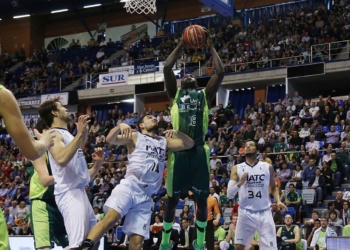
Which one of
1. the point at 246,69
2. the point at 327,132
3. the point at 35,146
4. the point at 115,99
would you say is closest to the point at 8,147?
the point at 115,99

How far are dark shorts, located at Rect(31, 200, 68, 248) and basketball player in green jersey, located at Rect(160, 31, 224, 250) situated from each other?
6.60ft

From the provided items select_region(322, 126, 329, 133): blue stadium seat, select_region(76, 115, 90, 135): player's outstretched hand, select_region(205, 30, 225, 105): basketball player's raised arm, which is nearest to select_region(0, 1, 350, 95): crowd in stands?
select_region(322, 126, 329, 133): blue stadium seat

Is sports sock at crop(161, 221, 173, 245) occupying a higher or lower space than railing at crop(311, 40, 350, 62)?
lower

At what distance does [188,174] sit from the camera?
8.34 m

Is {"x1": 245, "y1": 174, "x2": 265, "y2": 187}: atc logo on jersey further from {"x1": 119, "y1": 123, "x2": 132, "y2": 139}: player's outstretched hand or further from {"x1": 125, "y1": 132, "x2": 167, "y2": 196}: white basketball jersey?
{"x1": 119, "y1": 123, "x2": 132, "y2": 139}: player's outstretched hand

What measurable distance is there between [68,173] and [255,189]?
140 inches

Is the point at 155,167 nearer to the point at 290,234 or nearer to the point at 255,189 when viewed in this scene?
the point at 255,189

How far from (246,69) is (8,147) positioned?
12292 millimetres

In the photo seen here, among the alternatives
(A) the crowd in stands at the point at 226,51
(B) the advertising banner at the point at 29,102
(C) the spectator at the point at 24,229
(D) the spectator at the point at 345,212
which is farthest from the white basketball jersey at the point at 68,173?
(B) the advertising banner at the point at 29,102

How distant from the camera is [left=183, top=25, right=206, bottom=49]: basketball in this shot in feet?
27.9

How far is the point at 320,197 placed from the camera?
16.1 meters

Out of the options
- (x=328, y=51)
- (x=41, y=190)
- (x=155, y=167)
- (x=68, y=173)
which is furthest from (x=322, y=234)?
(x=328, y=51)

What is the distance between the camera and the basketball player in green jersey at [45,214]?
6438mm

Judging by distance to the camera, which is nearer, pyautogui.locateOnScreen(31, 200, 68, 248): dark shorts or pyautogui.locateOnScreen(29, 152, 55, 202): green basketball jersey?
pyautogui.locateOnScreen(31, 200, 68, 248): dark shorts
